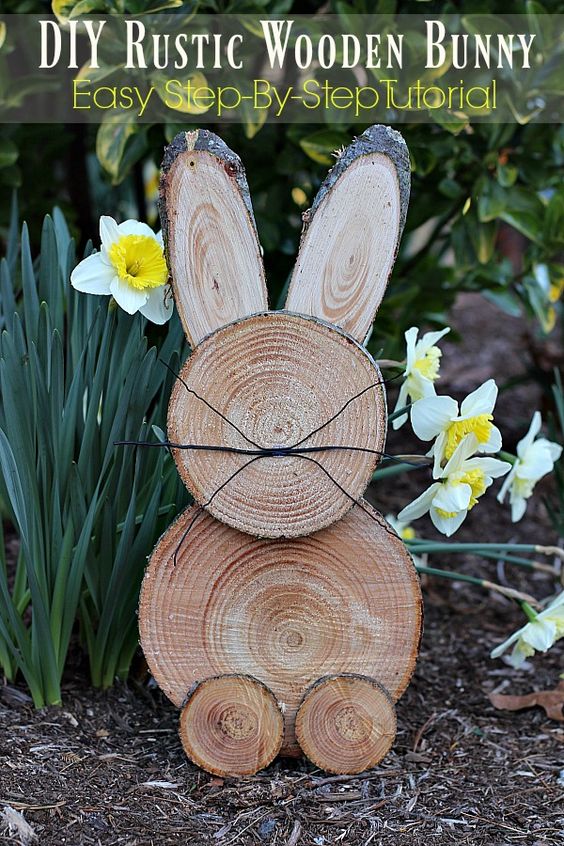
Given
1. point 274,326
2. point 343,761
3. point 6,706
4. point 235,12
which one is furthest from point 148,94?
point 343,761

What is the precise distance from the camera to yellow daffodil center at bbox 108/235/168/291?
1.43m

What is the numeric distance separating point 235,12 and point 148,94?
286 mm

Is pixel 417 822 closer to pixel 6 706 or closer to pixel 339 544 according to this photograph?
pixel 339 544

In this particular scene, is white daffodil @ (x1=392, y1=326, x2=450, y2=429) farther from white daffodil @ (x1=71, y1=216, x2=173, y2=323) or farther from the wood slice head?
white daffodil @ (x1=71, y1=216, x2=173, y2=323)

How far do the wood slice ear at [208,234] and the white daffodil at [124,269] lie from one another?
60 millimetres

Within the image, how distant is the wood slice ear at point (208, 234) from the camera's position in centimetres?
139

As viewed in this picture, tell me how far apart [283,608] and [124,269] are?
0.60 metres

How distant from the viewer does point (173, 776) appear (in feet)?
4.86

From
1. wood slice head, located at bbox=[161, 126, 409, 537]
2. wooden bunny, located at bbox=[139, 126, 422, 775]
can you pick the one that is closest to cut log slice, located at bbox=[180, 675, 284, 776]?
wooden bunny, located at bbox=[139, 126, 422, 775]

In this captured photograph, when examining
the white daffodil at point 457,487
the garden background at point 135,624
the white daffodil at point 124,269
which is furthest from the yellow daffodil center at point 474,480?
the white daffodil at point 124,269

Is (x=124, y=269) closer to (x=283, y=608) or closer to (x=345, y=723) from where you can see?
(x=283, y=608)

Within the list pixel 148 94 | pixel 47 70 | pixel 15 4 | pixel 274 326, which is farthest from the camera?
pixel 47 70

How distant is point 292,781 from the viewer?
148 centimetres

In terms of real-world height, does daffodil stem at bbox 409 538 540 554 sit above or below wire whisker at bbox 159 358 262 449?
below
